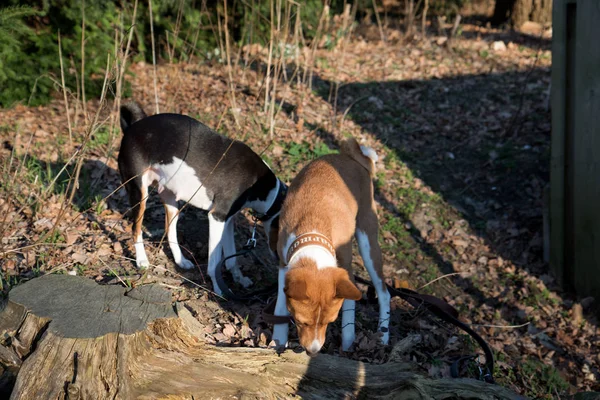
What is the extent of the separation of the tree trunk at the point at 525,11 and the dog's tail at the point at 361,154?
10.1 m

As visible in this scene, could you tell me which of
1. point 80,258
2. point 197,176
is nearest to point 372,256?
point 197,176

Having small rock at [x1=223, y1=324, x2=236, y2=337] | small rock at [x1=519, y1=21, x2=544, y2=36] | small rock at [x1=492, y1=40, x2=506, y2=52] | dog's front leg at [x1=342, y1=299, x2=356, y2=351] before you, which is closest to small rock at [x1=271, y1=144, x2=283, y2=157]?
dog's front leg at [x1=342, y1=299, x2=356, y2=351]

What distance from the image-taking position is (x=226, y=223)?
17.6ft

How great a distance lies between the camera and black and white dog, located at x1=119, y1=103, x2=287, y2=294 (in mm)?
5176

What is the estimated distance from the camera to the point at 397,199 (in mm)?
7684

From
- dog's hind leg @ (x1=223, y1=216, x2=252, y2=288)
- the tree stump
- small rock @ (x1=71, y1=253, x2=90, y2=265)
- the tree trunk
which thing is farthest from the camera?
the tree trunk

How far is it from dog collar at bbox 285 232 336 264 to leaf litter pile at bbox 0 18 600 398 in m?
0.81

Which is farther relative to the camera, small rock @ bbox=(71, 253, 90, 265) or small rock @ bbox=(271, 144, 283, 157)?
small rock @ bbox=(271, 144, 283, 157)

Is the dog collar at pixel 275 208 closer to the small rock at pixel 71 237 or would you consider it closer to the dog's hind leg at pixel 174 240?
the dog's hind leg at pixel 174 240

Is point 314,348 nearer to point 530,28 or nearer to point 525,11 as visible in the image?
point 530,28

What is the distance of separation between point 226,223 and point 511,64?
843cm

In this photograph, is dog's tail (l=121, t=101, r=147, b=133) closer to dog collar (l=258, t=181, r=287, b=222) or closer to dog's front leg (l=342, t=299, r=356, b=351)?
dog collar (l=258, t=181, r=287, b=222)

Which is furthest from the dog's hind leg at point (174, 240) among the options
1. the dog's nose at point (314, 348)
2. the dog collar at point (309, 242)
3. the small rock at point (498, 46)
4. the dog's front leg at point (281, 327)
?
the small rock at point (498, 46)

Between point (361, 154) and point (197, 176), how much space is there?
4.97 ft
